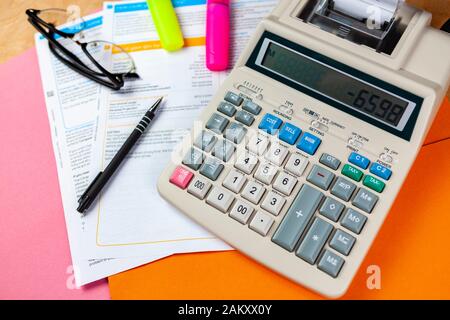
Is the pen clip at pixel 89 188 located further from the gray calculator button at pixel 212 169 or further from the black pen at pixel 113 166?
the gray calculator button at pixel 212 169

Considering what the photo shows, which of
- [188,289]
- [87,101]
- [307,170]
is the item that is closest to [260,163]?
[307,170]

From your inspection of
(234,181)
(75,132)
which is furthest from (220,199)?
(75,132)

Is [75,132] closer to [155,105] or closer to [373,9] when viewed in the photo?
[155,105]

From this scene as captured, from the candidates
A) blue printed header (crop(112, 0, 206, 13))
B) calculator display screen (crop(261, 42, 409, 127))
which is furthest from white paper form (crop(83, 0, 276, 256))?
calculator display screen (crop(261, 42, 409, 127))

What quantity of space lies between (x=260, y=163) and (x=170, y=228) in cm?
12

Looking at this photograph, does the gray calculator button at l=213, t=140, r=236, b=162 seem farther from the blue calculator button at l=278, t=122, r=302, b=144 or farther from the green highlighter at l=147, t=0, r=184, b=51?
the green highlighter at l=147, t=0, r=184, b=51

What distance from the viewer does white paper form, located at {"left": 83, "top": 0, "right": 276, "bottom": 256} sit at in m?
0.55

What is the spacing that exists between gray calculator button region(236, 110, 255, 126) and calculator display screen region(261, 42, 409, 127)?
6cm

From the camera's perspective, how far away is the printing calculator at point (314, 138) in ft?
1.59

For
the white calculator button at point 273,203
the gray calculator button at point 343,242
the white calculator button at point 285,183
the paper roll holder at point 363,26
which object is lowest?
the gray calculator button at point 343,242

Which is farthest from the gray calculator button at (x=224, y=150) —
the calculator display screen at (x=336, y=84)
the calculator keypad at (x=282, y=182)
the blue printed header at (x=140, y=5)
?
the blue printed header at (x=140, y=5)

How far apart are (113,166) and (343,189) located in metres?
0.26

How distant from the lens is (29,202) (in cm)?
59
